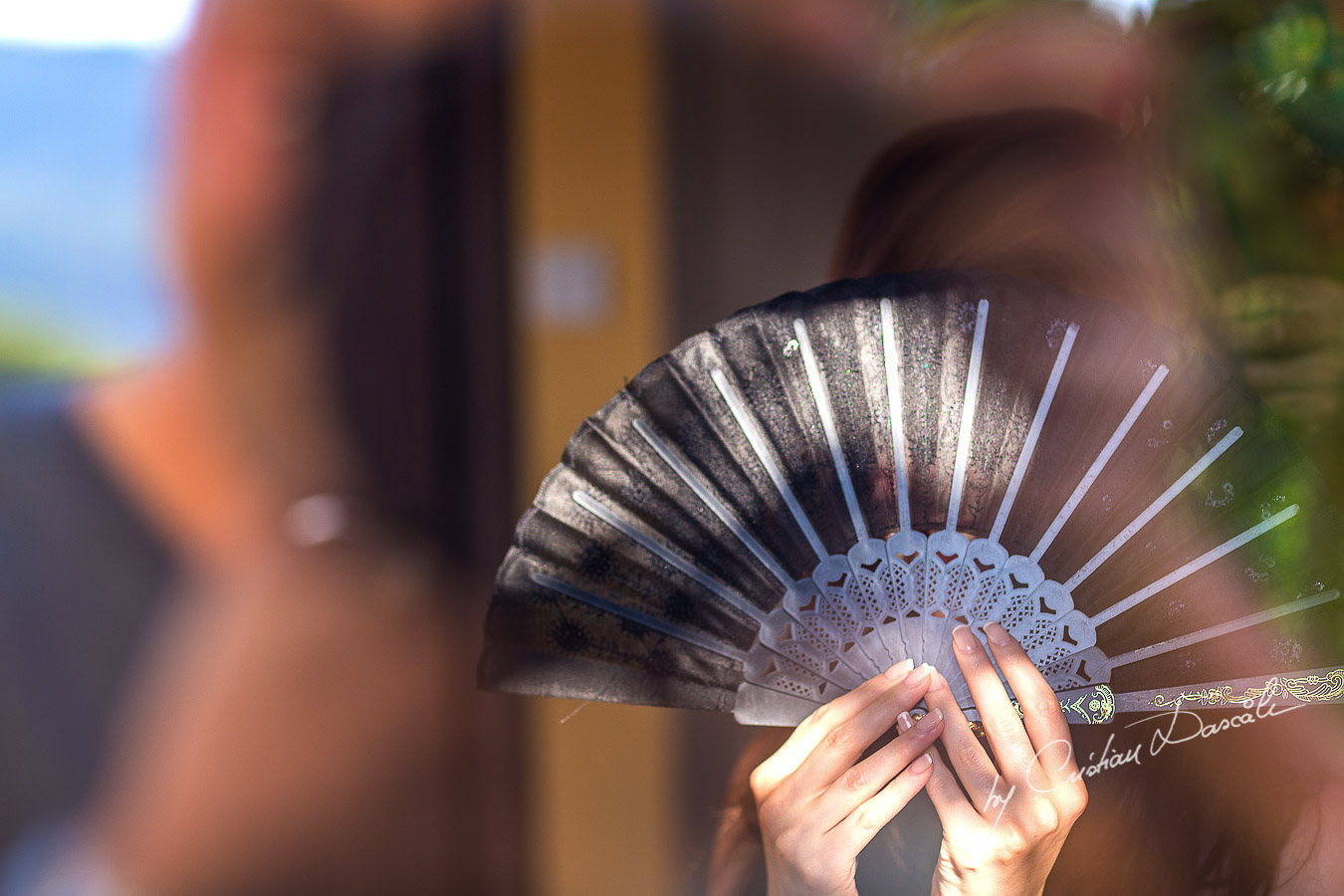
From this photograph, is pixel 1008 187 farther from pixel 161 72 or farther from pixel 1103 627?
pixel 161 72

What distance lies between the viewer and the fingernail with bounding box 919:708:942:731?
60cm

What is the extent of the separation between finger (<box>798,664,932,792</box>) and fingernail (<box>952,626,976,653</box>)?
3cm

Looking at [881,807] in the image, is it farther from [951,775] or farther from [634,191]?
[634,191]

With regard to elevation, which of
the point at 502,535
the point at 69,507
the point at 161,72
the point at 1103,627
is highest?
the point at 161,72

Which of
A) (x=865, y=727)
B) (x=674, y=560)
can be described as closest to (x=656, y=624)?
(x=674, y=560)

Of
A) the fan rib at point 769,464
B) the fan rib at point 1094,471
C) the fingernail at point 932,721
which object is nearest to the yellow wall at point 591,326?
the fan rib at point 769,464

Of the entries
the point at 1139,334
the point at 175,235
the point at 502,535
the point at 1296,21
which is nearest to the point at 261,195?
the point at 175,235

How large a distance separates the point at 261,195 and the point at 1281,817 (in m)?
1.13

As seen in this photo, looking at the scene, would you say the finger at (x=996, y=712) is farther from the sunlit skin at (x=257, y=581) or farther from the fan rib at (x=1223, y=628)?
the sunlit skin at (x=257, y=581)

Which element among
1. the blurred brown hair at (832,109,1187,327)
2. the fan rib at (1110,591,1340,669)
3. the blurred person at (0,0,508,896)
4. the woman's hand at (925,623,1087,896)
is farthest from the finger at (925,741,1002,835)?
the blurred person at (0,0,508,896)

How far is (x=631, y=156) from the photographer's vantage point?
0.80 m

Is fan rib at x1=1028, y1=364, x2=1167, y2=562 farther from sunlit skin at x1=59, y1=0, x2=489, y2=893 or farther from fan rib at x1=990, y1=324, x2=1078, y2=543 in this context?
sunlit skin at x1=59, y1=0, x2=489, y2=893

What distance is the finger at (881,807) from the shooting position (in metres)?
0.61

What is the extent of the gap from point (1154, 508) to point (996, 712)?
0.61ft
